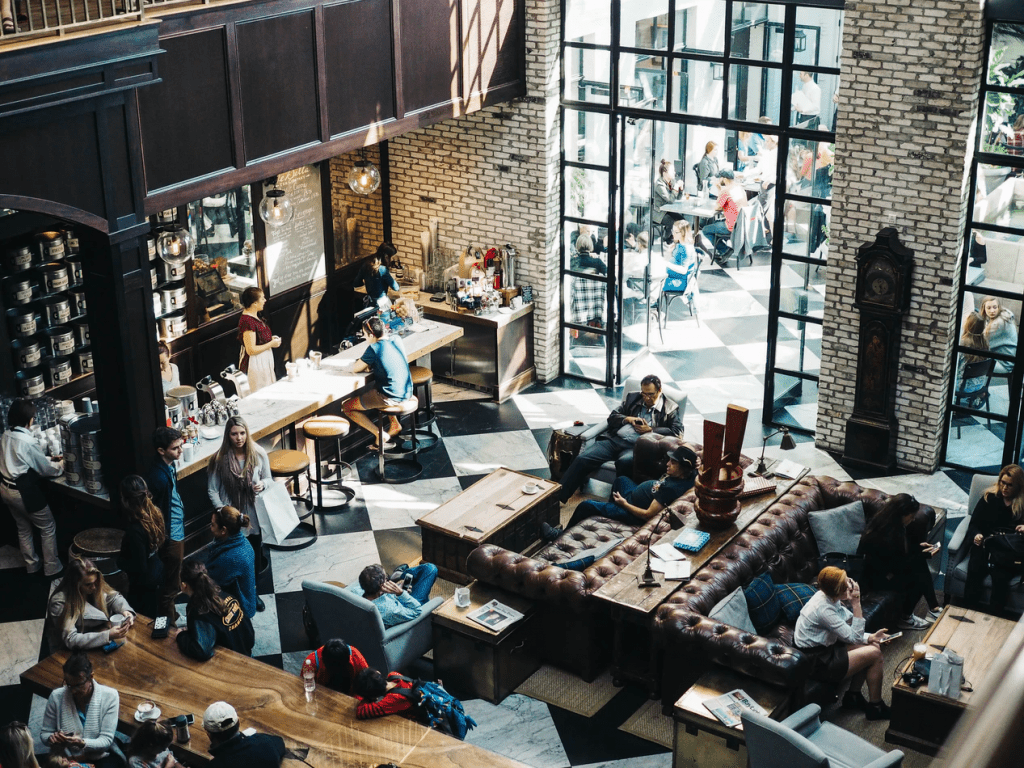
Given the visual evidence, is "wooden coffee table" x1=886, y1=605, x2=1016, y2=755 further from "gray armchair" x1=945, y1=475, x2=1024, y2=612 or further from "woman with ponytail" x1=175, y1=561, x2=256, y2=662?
"woman with ponytail" x1=175, y1=561, x2=256, y2=662

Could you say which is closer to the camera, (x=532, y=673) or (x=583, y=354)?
(x=532, y=673)

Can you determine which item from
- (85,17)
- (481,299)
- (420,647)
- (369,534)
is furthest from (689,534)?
(85,17)

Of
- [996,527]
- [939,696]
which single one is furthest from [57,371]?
[996,527]

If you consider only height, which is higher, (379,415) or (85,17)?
(85,17)

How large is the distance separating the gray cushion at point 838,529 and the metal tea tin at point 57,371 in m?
6.13

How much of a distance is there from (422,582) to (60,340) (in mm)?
4034

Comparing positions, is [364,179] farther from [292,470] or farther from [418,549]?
[418,549]

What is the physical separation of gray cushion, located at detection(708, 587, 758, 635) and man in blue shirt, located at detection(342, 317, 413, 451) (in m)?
3.78

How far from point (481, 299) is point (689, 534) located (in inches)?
171

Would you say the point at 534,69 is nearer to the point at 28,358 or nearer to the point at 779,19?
the point at 779,19

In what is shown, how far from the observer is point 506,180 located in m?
11.6

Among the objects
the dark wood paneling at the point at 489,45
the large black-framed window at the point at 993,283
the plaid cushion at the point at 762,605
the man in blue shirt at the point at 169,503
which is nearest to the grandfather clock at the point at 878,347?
the large black-framed window at the point at 993,283

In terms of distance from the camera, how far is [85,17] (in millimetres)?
6621

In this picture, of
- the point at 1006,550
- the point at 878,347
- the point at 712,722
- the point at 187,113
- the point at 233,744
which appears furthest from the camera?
the point at 878,347
